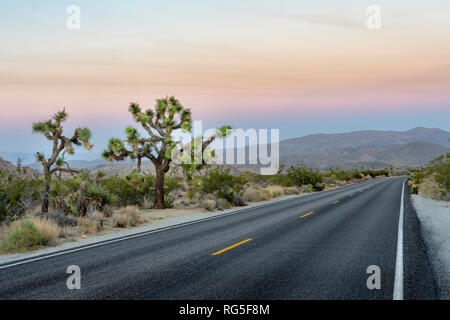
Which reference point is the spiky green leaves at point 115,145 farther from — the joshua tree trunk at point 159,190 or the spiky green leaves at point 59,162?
the spiky green leaves at point 59,162

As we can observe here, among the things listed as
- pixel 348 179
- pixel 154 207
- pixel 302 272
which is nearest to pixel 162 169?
pixel 154 207

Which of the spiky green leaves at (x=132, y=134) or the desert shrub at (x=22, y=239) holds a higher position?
the spiky green leaves at (x=132, y=134)

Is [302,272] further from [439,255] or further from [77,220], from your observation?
[77,220]

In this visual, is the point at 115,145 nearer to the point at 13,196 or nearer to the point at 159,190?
the point at 159,190

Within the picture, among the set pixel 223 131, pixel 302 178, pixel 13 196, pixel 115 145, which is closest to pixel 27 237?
pixel 13 196

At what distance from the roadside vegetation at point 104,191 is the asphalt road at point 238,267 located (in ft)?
9.52

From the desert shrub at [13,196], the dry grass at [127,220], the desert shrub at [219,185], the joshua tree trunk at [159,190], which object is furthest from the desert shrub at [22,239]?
the desert shrub at [219,185]

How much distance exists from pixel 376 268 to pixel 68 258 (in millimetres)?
6609

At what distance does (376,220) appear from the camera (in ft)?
47.7

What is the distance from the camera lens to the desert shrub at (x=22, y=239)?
9961 mm

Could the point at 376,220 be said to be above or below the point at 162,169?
below

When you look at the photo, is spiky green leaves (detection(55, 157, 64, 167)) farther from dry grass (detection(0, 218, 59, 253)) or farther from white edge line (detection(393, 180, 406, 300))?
white edge line (detection(393, 180, 406, 300))

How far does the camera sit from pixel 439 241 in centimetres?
1045

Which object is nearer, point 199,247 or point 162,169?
point 199,247
